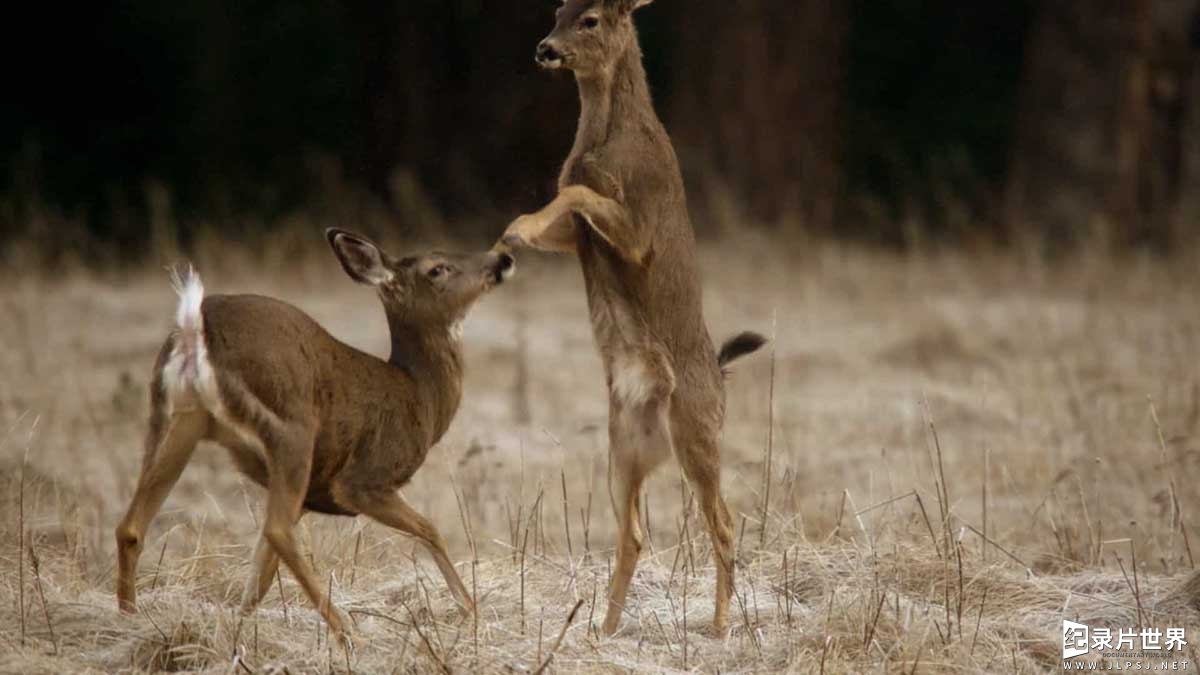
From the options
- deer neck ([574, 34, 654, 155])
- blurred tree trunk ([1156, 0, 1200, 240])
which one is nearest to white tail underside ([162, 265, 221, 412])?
deer neck ([574, 34, 654, 155])

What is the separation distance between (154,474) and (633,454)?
5.37 feet

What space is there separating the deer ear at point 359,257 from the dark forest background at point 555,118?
902 cm

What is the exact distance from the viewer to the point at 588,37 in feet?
22.5

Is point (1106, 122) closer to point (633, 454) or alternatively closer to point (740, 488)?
point (740, 488)

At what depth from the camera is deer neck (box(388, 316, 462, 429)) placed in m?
6.84

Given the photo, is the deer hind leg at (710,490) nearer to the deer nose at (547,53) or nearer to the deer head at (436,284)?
the deer head at (436,284)

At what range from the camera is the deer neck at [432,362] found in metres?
6.84

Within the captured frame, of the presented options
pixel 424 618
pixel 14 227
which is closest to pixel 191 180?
pixel 14 227

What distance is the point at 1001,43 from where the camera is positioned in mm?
22797

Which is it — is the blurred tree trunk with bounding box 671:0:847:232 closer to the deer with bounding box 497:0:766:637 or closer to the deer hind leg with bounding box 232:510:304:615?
the deer with bounding box 497:0:766:637

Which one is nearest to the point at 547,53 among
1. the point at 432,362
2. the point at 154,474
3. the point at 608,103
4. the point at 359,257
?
the point at 608,103

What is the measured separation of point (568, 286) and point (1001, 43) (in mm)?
9545

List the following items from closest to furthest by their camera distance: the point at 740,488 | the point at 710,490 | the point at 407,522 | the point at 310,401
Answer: the point at 310,401, the point at 407,522, the point at 710,490, the point at 740,488

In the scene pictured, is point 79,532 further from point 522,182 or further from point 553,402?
point 522,182
